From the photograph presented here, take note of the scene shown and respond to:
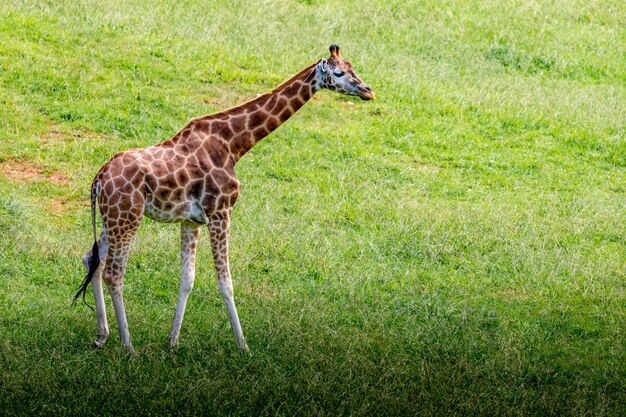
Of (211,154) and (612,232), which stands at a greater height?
(211,154)

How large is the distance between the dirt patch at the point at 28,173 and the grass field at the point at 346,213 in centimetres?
4

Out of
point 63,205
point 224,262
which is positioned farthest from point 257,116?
point 63,205

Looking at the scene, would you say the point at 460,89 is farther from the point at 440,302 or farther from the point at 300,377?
the point at 300,377

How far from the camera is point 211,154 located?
30.1ft

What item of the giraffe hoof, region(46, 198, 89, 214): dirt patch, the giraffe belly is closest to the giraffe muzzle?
the giraffe belly

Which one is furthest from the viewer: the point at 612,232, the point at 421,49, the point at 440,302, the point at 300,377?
the point at 421,49

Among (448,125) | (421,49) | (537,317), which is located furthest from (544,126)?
(537,317)

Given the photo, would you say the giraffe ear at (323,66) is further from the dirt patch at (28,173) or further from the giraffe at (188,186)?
the dirt patch at (28,173)

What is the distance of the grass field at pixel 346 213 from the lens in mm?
8625

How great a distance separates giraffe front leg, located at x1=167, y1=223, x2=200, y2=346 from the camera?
30.2 feet

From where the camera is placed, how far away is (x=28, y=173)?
A: 13672 millimetres

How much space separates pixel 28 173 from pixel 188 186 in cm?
540

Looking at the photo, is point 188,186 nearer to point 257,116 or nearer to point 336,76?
point 257,116

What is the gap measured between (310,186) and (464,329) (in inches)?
176
